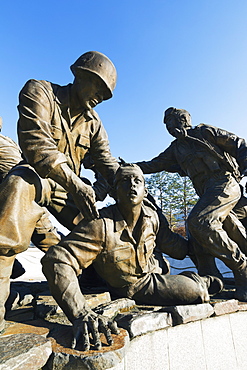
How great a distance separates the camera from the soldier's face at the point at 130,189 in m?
2.60

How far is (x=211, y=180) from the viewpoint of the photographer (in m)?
4.03

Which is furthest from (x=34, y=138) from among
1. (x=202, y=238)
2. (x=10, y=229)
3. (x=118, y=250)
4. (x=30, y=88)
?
(x=202, y=238)

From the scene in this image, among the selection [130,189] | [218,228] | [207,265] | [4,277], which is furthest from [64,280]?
[207,265]

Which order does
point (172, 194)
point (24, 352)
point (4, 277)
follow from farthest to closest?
point (172, 194) < point (4, 277) < point (24, 352)

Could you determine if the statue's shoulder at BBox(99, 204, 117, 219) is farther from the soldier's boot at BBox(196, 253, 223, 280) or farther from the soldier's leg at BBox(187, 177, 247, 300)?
the soldier's boot at BBox(196, 253, 223, 280)

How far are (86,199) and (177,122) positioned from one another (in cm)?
269

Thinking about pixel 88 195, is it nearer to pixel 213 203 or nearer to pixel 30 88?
pixel 30 88

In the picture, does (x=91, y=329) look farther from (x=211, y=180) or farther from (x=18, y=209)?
(x=211, y=180)

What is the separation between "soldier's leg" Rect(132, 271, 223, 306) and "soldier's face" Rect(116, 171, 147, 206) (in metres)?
0.75

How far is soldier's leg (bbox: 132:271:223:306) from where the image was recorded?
8.55 feet

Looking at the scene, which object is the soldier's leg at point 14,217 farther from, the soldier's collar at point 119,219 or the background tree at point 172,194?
the background tree at point 172,194

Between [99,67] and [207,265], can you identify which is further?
[207,265]

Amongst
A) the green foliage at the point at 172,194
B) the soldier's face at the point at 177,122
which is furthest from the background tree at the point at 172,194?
the soldier's face at the point at 177,122

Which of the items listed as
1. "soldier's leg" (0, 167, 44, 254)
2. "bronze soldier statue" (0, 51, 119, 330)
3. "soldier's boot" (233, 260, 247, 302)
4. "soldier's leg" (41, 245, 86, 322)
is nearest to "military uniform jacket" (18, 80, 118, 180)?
"bronze soldier statue" (0, 51, 119, 330)
